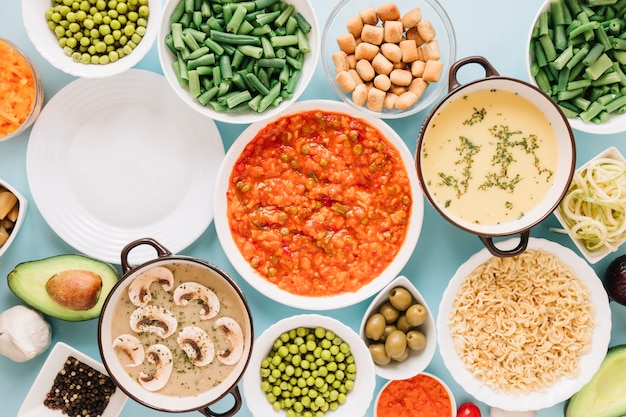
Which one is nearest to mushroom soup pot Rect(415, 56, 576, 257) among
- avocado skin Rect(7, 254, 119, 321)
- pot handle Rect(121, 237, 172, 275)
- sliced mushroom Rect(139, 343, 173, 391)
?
pot handle Rect(121, 237, 172, 275)

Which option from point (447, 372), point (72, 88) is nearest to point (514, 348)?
point (447, 372)

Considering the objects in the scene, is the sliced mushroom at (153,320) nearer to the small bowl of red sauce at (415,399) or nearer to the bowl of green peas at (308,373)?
the bowl of green peas at (308,373)

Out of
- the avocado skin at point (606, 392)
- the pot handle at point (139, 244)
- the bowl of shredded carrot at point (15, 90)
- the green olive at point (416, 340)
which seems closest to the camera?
the pot handle at point (139, 244)

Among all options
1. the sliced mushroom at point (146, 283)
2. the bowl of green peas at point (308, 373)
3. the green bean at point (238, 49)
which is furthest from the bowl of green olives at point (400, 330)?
the green bean at point (238, 49)

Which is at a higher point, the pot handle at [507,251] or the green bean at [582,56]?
the green bean at [582,56]

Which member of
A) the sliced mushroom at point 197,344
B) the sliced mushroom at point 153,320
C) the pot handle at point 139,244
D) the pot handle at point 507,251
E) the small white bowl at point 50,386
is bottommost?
the small white bowl at point 50,386

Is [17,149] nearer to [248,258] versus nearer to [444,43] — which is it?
[248,258]
